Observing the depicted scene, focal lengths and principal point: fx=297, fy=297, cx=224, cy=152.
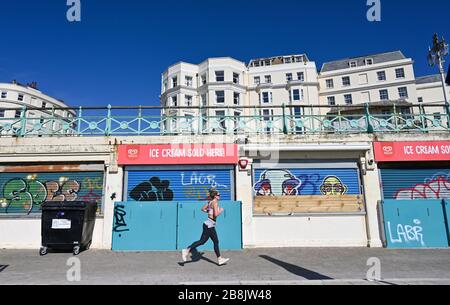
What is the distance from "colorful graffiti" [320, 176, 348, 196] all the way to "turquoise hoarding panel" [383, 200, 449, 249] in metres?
1.28

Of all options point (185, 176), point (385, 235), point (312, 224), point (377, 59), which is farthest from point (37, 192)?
point (377, 59)

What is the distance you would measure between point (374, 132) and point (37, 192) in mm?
Result: 11162

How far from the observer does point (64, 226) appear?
830cm

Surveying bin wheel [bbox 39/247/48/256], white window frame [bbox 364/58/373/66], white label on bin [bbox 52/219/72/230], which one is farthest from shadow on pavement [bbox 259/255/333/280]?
white window frame [bbox 364/58/373/66]

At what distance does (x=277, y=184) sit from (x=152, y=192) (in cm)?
407

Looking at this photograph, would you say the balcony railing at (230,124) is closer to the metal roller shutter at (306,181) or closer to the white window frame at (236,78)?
the metal roller shutter at (306,181)

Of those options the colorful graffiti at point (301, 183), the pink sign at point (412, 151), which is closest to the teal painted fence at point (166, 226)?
the colorful graffiti at point (301, 183)

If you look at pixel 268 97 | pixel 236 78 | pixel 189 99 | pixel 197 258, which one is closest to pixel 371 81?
pixel 268 97

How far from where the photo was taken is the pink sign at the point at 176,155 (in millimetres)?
9500

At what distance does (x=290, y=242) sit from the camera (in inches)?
362

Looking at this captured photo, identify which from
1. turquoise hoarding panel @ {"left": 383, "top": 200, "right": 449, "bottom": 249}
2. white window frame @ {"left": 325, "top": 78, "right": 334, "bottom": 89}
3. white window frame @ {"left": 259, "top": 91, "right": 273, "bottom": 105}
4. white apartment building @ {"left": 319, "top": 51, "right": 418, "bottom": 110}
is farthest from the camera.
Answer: white window frame @ {"left": 325, "top": 78, "right": 334, "bottom": 89}

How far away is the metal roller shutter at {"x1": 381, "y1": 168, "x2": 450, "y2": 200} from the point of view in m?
9.67

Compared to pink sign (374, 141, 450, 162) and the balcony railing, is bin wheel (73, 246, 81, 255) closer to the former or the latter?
the balcony railing
